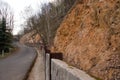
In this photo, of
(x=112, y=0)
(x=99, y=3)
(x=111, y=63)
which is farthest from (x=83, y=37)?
(x=111, y=63)

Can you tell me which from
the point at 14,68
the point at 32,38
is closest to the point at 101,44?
the point at 14,68

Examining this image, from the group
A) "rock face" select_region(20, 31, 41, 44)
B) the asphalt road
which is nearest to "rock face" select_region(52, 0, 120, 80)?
the asphalt road

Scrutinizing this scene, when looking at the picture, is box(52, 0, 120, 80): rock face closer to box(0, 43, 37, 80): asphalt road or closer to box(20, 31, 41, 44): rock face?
box(0, 43, 37, 80): asphalt road

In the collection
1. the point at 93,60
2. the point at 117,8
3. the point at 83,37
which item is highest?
the point at 117,8

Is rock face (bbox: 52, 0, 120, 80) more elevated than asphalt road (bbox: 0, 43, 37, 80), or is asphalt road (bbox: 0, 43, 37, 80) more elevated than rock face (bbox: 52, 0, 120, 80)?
rock face (bbox: 52, 0, 120, 80)

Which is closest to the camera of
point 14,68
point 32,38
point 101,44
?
point 101,44

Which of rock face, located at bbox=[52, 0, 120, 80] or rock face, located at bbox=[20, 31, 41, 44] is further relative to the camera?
rock face, located at bbox=[20, 31, 41, 44]

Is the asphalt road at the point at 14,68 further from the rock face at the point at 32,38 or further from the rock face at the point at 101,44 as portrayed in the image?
the rock face at the point at 32,38

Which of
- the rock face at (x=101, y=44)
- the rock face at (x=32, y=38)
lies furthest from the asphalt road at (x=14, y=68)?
the rock face at (x=32, y=38)

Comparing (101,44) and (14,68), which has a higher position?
(101,44)

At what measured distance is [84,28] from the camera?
22.7ft

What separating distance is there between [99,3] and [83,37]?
91cm

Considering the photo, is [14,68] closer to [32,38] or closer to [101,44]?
[101,44]

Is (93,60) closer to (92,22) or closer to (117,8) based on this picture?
(117,8)
